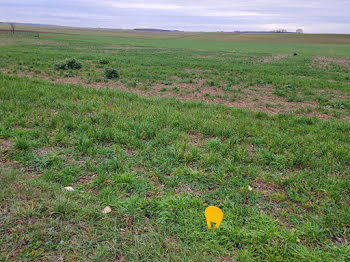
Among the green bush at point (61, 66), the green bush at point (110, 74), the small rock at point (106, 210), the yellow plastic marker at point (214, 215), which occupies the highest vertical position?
the green bush at point (61, 66)

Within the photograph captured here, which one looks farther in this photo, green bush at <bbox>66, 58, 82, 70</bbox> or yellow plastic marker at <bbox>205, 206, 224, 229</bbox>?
green bush at <bbox>66, 58, 82, 70</bbox>

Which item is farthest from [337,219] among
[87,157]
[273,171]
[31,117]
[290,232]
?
[31,117]

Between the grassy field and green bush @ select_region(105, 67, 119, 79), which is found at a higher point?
green bush @ select_region(105, 67, 119, 79)

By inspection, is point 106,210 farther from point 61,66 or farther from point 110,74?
point 61,66

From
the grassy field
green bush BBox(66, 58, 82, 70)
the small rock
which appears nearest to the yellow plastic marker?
the grassy field

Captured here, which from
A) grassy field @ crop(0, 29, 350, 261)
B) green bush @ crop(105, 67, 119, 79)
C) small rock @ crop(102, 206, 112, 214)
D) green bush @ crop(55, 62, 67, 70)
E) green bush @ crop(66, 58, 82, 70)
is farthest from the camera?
green bush @ crop(66, 58, 82, 70)

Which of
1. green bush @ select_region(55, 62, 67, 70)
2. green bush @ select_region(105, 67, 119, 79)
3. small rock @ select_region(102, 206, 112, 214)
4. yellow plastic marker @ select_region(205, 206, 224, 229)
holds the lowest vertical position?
small rock @ select_region(102, 206, 112, 214)

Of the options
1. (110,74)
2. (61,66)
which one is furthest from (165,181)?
(61,66)

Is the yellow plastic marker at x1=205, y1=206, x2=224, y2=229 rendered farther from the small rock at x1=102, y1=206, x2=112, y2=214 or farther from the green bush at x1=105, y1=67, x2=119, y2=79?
the green bush at x1=105, y1=67, x2=119, y2=79

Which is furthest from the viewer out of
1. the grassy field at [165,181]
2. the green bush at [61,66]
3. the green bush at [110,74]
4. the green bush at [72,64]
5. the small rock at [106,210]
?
the green bush at [72,64]

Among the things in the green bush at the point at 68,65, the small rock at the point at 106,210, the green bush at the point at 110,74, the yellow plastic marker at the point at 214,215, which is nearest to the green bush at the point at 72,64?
the green bush at the point at 68,65

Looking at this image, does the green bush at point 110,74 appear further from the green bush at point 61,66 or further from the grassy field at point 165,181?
the grassy field at point 165,181

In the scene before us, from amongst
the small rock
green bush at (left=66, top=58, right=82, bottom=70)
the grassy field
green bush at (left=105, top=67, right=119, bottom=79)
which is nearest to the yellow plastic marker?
the grassy field

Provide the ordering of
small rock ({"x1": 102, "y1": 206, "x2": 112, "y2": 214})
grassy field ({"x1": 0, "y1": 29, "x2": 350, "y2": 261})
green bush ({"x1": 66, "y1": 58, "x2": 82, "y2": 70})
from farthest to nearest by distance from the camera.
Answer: green bush ({"x1": 66, "y1": 58, "x2": 82, "y2": 70}), small rock ({"x1": 102, "y1": 206, "x2": 112, "y2": 214}), grassy field ({"x1": 0, "y1": 29, "x2": 350, "y2": 261})
